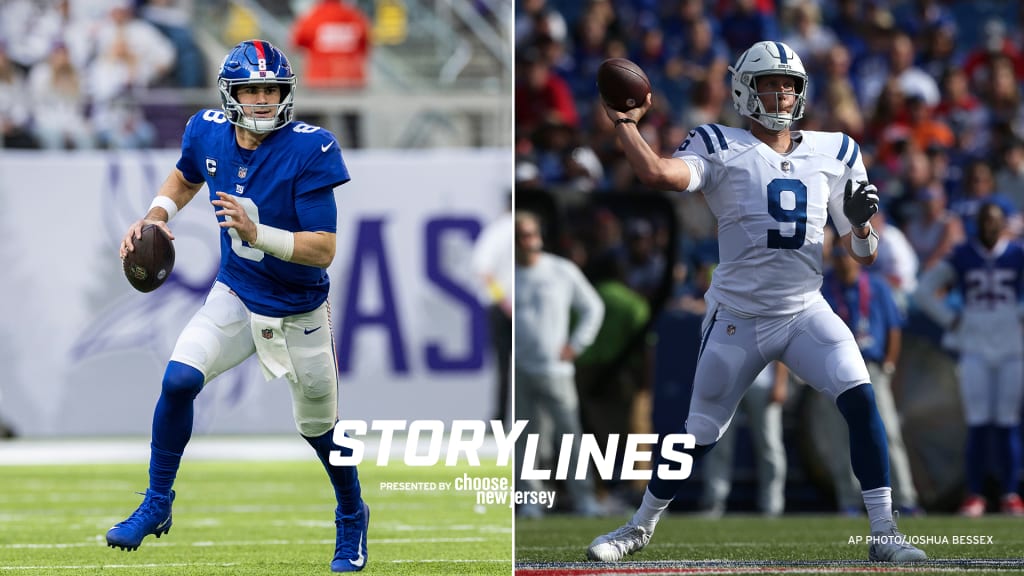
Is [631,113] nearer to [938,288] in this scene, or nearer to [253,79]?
[253,79]

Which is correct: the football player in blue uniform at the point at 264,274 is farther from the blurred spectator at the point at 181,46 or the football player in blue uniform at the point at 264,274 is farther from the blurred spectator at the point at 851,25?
the blurred spectator at the point at 851,25

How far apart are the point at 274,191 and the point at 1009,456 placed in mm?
5274

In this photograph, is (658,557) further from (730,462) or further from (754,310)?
(730,462)

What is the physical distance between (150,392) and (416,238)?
220 cm

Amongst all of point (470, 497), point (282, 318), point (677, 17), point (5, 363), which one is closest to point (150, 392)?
point (5, 363)

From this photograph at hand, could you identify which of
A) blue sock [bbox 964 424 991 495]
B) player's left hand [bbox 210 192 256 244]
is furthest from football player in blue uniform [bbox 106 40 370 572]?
blue sock [bbox 964 424 991 495]

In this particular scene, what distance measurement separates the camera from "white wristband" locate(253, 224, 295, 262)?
15.8 ft

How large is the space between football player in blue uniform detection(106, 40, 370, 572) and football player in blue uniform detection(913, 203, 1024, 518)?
4.70 meters

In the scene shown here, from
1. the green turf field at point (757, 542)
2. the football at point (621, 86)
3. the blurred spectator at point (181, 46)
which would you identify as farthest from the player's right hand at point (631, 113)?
the blurred spectator at point (181, 46)

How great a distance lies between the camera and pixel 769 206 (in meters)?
5.38

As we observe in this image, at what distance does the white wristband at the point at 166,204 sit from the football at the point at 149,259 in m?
0.24

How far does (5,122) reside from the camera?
40.0 feet

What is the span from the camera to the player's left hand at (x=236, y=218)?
4727 millimetres

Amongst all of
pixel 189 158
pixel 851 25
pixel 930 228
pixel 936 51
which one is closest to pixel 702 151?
pixel 189 158
